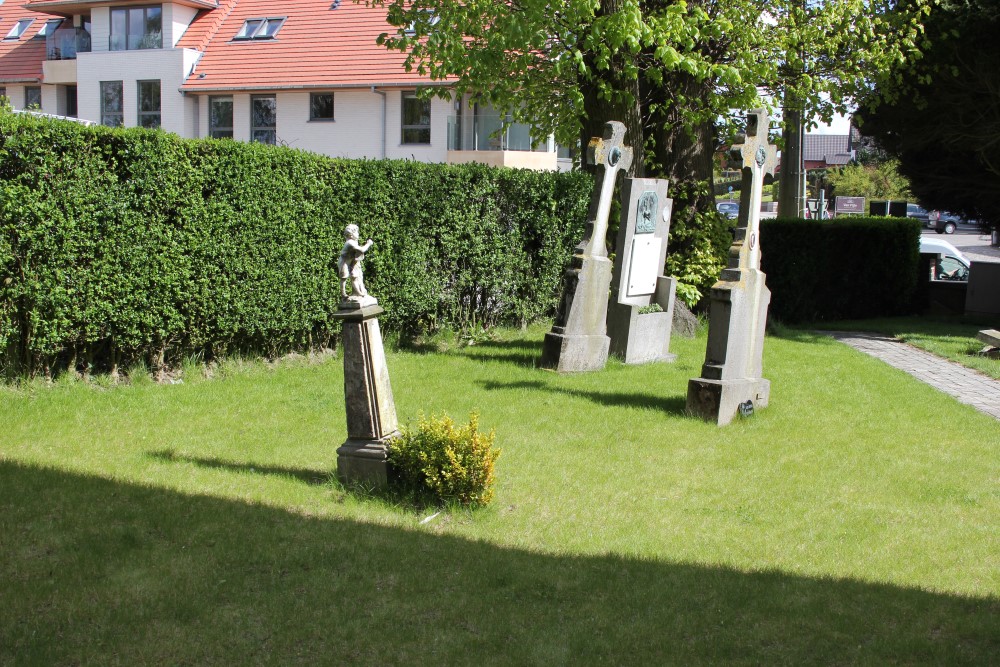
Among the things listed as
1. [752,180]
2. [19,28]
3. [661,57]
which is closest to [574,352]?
[752,180]

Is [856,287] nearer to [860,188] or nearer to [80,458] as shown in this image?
[80,458]

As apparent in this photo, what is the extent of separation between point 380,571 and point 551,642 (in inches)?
47.1

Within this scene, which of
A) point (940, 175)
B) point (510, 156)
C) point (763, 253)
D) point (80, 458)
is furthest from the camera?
point (510, 156)

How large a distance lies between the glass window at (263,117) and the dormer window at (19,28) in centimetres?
1344

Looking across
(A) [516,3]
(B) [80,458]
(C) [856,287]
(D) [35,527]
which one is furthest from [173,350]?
(C) [856,287]

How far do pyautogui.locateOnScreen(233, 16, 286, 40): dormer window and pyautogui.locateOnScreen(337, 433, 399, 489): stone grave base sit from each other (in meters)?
30.1

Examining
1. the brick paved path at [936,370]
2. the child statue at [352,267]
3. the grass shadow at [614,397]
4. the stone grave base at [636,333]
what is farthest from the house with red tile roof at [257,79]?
the child statue at [352,267]

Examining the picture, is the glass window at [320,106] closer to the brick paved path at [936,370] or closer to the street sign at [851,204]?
the street sign at [851,204]

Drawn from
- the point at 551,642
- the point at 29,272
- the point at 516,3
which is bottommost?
the point at 551,642

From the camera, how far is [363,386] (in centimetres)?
657

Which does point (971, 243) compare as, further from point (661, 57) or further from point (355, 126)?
point (661, 57)

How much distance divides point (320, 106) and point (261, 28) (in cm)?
436

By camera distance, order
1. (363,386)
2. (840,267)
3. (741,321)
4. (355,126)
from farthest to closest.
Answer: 1. (355,126)
2. (840,267)
3. (741,321)
4. (363,386)

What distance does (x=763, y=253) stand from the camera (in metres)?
17.5
